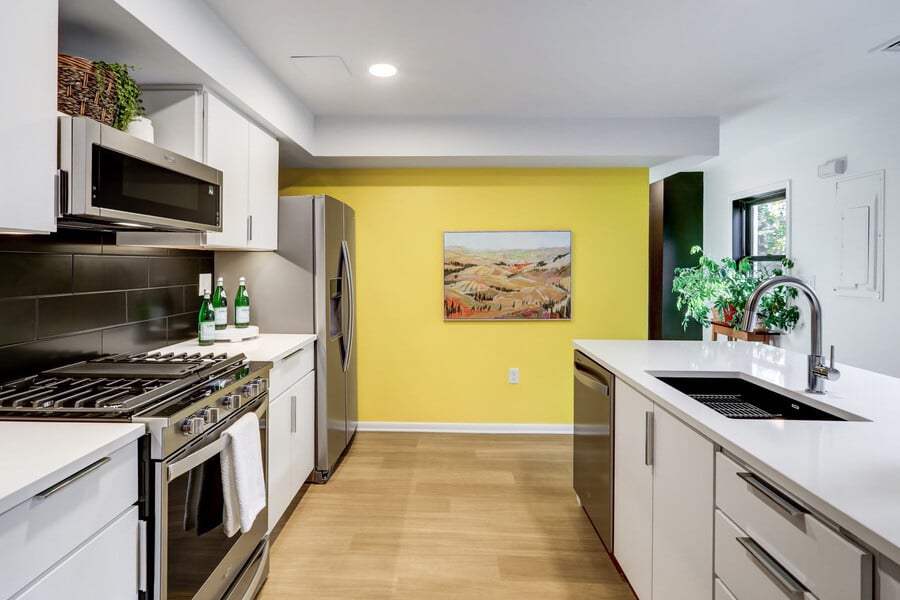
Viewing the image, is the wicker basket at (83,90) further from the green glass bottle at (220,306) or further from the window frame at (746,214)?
the window frame at (746,214)

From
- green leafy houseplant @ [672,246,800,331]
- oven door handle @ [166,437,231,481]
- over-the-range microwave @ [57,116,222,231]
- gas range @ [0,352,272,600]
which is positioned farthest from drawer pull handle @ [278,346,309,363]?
green leafy houseplant @ [672,246,800,331]

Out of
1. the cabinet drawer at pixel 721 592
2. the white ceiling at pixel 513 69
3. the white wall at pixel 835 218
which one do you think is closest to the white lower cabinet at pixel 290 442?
the white ceiling at pixel 513 69

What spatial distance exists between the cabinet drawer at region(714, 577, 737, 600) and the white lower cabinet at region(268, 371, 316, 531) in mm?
1811

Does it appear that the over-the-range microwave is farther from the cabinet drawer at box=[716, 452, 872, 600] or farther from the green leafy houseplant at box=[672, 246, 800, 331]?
the green leafy houseplant at box=[672, 246, 800, 331]

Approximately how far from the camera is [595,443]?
8.08 feet

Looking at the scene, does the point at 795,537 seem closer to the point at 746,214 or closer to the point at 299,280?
the point at 299,280

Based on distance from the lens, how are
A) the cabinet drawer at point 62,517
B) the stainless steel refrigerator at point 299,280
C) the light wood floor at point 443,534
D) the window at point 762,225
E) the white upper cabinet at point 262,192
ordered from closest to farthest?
the cabinet drawer at point 62,517, the light wood floor at point 443,534, the white upper cabinet at point 262,192, the stainless steel refrigerator at point 299,280, the window at point 762,225

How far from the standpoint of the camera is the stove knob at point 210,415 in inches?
65.6

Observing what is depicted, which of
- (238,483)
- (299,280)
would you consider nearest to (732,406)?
(238,483)

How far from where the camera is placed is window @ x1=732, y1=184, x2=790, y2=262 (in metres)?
4.83

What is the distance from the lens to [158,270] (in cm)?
268

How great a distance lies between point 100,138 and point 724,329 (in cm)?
498

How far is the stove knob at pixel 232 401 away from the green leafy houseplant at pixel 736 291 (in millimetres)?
4012

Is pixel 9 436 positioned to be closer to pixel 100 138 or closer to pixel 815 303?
pixel 100 138
